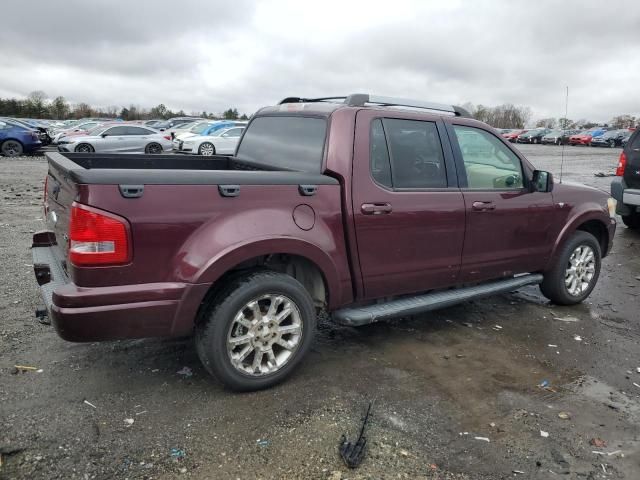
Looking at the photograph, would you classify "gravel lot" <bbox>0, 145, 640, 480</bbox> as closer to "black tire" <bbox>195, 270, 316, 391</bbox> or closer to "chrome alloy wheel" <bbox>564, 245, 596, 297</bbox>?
"black tire" <bbox>195, 270, 316, 391</bbox>

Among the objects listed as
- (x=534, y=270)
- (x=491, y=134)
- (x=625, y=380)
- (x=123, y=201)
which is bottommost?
(x=625, y=380)

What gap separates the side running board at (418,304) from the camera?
3.76 metres

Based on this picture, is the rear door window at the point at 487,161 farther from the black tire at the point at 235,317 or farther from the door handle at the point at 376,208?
the black tire at the point at 235,317

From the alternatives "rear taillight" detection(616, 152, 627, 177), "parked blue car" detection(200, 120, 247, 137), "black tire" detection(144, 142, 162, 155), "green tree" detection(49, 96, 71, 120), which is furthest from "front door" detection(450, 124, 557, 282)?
"green tree" detection(49, 96, 71, 120)

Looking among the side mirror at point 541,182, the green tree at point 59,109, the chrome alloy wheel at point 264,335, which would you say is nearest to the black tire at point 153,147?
the side mirror at point 541,182

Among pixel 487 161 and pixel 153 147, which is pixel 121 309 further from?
pixel 153 147

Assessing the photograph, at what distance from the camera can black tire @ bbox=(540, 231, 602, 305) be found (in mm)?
5176

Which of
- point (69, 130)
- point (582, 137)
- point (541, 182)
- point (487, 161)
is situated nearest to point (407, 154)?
point (487, 161)

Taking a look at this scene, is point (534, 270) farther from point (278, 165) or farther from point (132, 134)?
point (132, 134)

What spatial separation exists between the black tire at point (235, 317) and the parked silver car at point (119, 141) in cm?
1889

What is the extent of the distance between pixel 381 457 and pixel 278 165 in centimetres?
235

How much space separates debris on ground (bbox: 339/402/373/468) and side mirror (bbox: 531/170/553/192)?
2.89 m

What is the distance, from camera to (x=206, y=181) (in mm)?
3059

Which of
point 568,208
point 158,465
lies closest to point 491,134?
point 568,208
